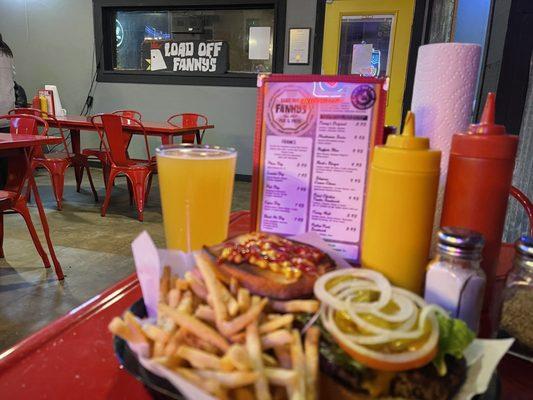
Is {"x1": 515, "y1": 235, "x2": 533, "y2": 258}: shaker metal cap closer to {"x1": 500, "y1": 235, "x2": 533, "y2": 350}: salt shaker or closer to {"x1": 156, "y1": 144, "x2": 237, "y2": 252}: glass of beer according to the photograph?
{"x1": 500, "y1": 235, "x2": 533, "y2": 350}: salt shaker

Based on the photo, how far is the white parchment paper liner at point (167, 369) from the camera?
441 mm

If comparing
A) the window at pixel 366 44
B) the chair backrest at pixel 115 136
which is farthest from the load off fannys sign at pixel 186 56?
the chair backrest at pixel 115 136

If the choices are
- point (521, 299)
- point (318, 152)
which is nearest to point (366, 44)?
point (318, 152)

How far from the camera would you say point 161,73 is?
578cm

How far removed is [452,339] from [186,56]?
585 centimetres

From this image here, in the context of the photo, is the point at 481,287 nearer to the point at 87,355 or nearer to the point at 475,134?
the point at 475,134

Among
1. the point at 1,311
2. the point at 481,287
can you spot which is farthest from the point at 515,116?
the point at 1,311

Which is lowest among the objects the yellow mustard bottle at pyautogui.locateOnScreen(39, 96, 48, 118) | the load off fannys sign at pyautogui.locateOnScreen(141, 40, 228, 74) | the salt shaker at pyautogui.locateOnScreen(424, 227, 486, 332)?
the salt shaker at pyautogui.locateOnScreen(424, 227, 486, 332)

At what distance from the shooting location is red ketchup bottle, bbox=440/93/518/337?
2.01 ft

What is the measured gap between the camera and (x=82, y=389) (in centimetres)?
52

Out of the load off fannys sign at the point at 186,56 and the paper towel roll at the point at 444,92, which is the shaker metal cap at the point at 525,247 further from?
the load off fannys sign at the point at 186,56

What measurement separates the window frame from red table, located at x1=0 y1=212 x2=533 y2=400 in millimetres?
5078

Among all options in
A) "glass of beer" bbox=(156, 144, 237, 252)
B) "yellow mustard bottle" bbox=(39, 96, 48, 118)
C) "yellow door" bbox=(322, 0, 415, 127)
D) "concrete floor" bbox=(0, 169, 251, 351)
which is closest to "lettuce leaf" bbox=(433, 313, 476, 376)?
"glass of beer" bbox=(156, 144, 237, 252)

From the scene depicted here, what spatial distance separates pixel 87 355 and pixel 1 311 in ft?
6.50
